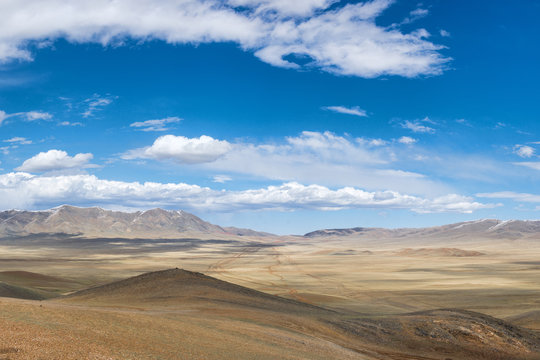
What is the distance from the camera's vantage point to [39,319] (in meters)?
17.6

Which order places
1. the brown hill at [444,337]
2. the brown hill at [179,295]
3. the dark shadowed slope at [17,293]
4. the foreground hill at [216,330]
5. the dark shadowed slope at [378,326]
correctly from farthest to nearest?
the dark shadowed slope at [17,293]
the brown hill at [179,295]
the brown hill at [444,337]
the dark shadowed slope at [378,326]
the foreground hill at [216,330]

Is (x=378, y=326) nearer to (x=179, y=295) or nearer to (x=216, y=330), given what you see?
(x=216, y=330)

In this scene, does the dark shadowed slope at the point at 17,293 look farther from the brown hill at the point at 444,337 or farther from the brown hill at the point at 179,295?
the brown hill at the point at 444,337

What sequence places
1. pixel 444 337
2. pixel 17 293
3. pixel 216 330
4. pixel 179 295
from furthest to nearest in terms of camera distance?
1. pixel 17 293
2. pixel 179 295
3. pixel 444 337
4. pixel 216 330

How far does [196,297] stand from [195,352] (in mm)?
19240

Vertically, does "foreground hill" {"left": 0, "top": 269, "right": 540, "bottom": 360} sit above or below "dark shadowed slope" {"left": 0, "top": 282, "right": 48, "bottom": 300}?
above

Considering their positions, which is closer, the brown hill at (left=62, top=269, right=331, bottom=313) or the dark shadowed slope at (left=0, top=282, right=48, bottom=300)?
the brown hill at (left=62, top=269, right=331, bottom=313)

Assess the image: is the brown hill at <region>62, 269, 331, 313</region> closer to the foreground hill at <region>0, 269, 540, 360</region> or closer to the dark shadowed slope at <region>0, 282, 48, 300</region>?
the foreground hill at <region>0, 269, 540, 360</region>

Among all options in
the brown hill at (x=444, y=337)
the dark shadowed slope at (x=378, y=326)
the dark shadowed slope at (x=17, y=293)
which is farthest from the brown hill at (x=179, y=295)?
the dark shadowed slope at (x=17, y=293)

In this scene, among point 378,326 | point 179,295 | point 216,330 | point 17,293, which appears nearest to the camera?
point 216,330

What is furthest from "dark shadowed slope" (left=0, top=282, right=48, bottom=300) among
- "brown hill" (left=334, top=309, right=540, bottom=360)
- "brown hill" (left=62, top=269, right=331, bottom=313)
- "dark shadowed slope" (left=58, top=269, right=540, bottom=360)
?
"brown hill" (left=334, top=309, right=540, bottom=360)

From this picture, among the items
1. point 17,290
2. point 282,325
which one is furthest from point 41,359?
point 17,290

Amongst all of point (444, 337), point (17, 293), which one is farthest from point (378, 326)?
point (17, 293)

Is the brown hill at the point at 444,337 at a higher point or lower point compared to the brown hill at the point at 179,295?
lower
